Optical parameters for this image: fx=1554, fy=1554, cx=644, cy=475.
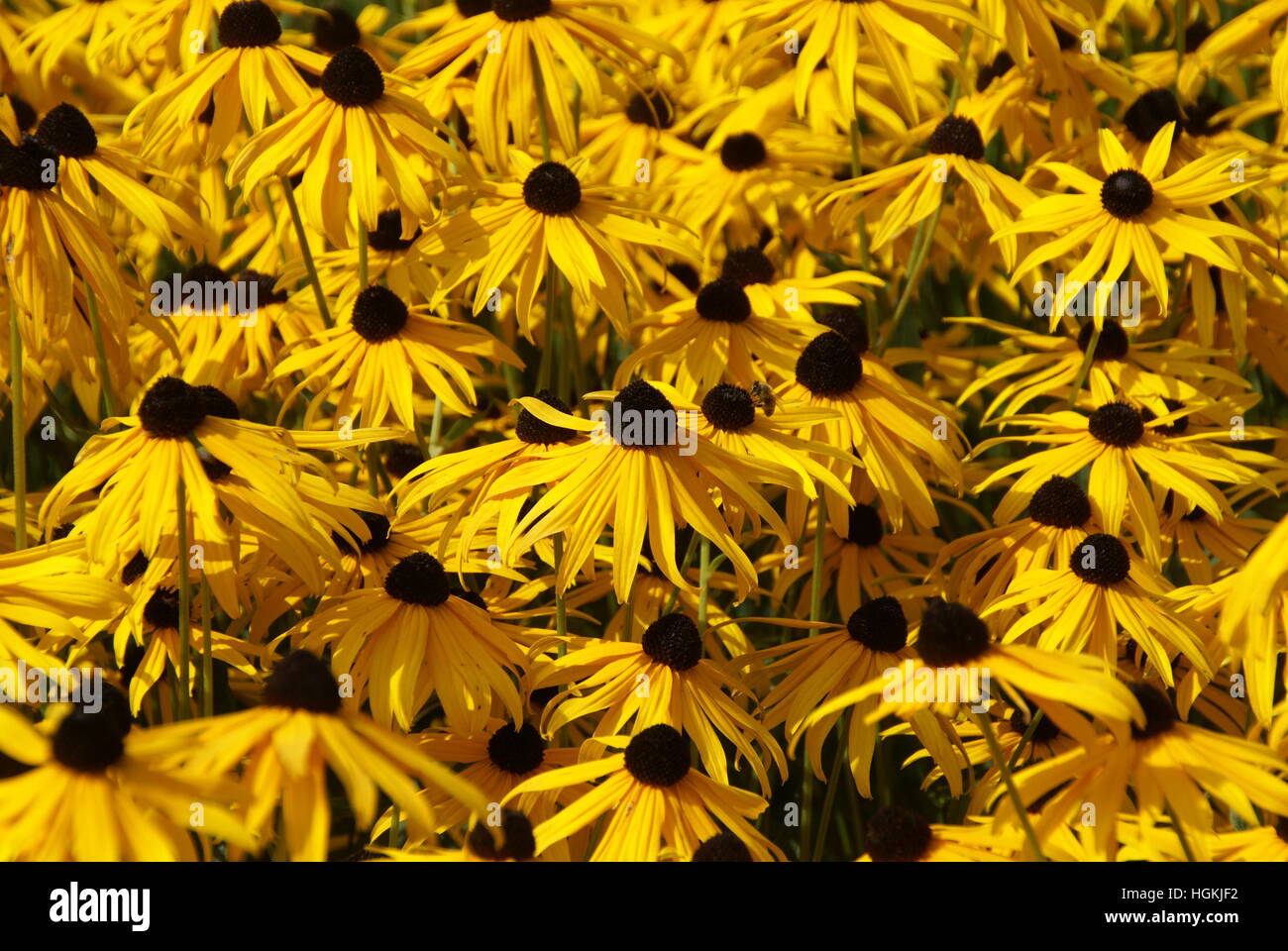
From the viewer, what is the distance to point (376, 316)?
3.20 metres

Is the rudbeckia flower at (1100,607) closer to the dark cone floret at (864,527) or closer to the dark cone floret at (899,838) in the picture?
the dark cone floret at (899,838)

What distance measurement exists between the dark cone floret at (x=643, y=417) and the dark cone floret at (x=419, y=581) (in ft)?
1.24

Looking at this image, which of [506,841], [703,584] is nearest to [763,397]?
[703,584]

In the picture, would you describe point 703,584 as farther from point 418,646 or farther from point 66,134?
point 66,134

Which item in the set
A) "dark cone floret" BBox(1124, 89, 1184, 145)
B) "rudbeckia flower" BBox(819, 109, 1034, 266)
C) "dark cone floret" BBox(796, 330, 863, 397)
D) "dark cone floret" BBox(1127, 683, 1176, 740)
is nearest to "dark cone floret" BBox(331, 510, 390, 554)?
"dark cone floret" BBox(796, 330, 863, 397)

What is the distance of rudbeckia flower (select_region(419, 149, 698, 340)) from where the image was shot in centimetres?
311

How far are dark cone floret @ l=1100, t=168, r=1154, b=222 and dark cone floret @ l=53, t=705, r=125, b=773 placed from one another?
2.36 m

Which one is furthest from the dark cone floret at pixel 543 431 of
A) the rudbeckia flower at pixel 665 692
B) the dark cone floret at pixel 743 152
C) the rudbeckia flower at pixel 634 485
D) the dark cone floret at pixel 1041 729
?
the dark cone floret at pixel 743 152

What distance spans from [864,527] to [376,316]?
1.14 metres

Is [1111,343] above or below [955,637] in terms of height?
above
